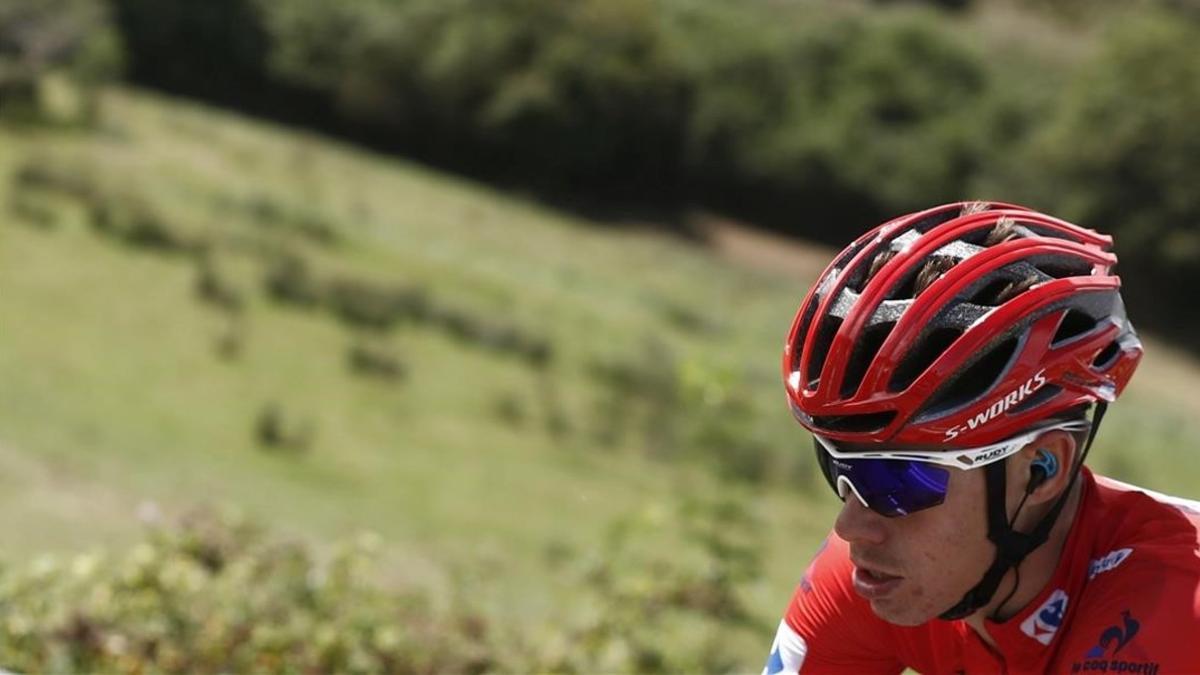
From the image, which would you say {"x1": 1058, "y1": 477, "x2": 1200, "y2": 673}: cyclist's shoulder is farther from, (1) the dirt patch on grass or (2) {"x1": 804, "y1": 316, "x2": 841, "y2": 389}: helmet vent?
(1) the dirt patch on grass

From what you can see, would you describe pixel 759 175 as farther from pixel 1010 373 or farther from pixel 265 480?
pixel 1010 373

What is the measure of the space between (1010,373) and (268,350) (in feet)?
47.8

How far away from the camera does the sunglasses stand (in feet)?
7.97

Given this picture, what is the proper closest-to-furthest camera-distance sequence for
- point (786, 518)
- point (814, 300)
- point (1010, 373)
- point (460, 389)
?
point (1010, 373) < point (814, 300) < point (786, 518) < point (460, 389)

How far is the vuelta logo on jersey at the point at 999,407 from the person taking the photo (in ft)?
7.83

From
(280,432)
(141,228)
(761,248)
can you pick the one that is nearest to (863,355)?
(280,432)

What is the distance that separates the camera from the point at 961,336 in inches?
93.9

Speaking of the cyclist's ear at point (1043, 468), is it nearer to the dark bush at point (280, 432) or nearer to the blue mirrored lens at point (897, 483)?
the blue mirrored lens at point (897, 483)

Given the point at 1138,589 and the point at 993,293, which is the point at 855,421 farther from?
the point at 1138,589

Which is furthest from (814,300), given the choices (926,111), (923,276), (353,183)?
(926,111)

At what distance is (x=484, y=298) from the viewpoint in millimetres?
24672

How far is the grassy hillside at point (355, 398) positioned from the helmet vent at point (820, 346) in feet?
14.8

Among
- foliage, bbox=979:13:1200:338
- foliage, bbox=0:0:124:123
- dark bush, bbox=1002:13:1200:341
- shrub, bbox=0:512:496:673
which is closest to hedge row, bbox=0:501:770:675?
shrub, bbox=0:512:496:673

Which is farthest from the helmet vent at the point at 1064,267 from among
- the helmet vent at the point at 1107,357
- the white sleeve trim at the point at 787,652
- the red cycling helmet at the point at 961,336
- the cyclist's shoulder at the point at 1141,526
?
the white sleeve trim at the point at 787,652
